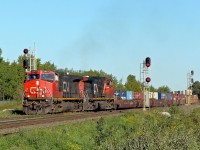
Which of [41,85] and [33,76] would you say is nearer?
[41,85]

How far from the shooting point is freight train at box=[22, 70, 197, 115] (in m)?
33.3

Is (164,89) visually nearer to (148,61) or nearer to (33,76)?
(148,61)

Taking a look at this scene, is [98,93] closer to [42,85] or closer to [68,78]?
[68,78]

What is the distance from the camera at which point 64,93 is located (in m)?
36.2

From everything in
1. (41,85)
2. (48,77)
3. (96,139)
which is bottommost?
(96,139)

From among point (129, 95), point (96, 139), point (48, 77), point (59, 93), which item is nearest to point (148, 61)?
point (59, 93)

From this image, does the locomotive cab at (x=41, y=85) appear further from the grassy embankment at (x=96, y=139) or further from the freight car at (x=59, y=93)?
the grassy embankment at (x=96, y=139)

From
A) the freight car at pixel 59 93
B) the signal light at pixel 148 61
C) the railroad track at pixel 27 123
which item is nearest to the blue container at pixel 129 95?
the freight car at pixel 59 93

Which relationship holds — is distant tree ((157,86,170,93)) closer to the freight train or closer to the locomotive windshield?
the freight train

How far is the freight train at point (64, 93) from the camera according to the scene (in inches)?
1310

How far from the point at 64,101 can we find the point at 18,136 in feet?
61.1

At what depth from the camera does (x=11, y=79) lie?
87.8m

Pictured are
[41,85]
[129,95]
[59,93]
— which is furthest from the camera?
[129,95]

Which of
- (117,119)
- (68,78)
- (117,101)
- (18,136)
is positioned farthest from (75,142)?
(117,101)
